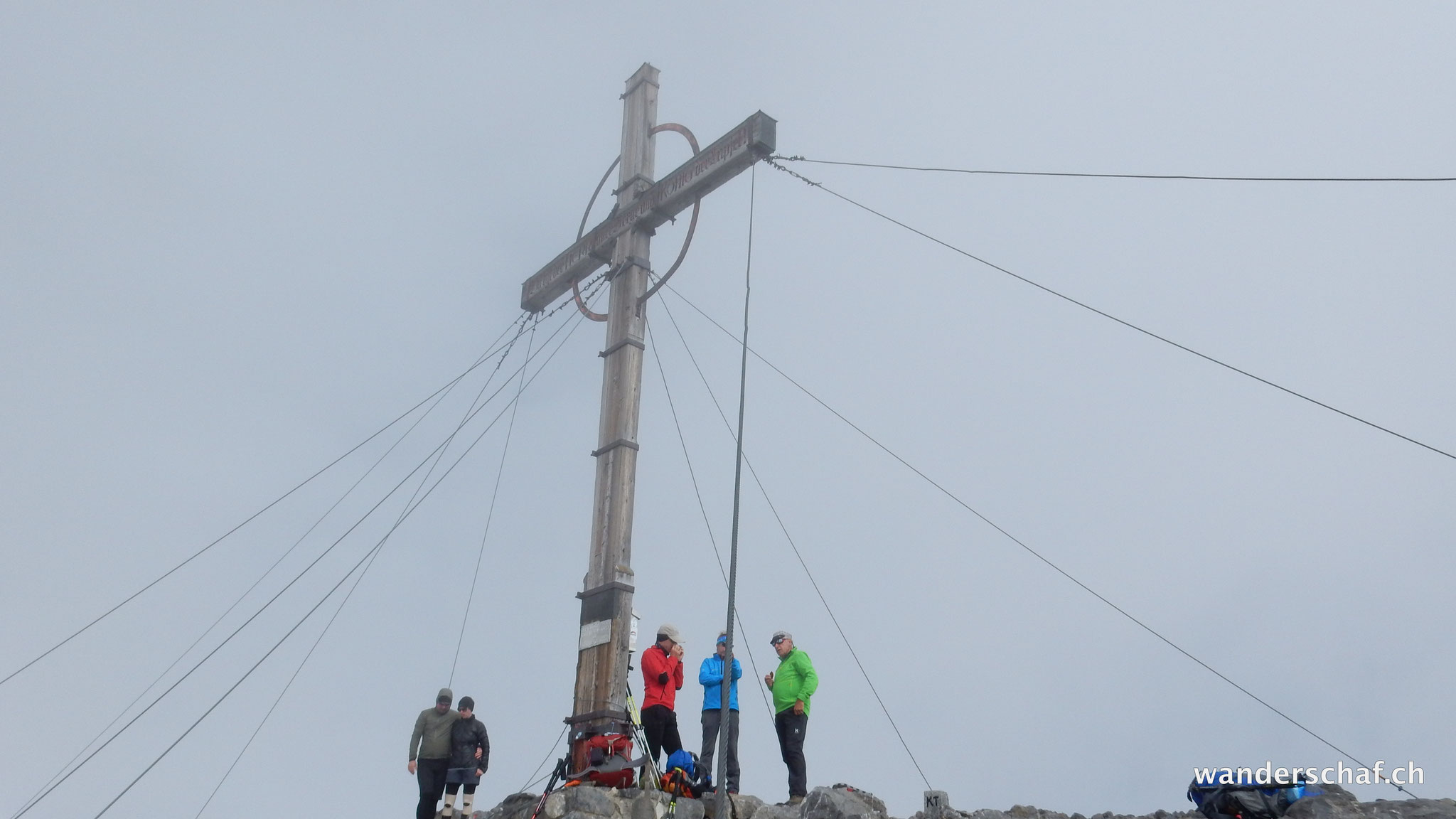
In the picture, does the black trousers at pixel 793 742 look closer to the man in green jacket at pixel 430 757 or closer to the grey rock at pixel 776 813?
the grey rock at pixel 776 813

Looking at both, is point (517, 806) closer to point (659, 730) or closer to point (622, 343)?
point (659, 730)

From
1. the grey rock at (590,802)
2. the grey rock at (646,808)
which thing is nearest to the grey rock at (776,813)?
the grey rock at (646,808)

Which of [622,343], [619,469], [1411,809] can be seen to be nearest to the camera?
[1411,809]

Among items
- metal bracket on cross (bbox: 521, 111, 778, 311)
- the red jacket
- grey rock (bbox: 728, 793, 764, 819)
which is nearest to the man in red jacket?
the red jacket

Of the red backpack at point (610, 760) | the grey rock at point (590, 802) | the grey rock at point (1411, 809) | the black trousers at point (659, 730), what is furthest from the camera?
the black trousers at point (659, 730)

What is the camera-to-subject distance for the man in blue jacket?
40.8ft

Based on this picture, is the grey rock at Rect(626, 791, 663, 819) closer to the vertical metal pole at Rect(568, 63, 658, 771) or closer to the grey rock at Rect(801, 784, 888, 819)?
the grey rock at Rect(801, 784, 888, 819)

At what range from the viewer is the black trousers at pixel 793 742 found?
40.7ft

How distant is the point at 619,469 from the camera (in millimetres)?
14453

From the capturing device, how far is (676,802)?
37.6 ft

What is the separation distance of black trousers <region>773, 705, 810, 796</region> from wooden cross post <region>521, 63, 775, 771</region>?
167cm

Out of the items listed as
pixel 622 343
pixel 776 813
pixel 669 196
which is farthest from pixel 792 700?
pixel 669 196

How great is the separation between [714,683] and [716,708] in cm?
39

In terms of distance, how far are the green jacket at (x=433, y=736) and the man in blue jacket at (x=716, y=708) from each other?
8.18 ft
